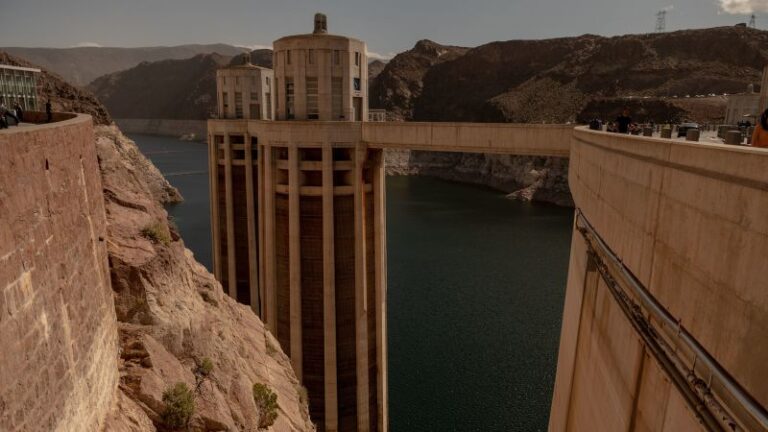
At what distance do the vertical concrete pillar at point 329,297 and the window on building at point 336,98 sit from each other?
1.86m

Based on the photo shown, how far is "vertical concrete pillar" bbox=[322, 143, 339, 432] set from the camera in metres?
25.8

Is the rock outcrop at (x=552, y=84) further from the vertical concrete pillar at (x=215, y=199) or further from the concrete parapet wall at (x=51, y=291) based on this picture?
the concrete parapet wall at (x=51, y=291)

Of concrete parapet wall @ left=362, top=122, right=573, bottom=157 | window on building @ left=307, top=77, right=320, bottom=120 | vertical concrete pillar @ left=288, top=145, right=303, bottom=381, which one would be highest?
window on building @ left=307, top=77, right=320, bottom=120

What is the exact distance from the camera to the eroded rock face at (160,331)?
11609 millimetres

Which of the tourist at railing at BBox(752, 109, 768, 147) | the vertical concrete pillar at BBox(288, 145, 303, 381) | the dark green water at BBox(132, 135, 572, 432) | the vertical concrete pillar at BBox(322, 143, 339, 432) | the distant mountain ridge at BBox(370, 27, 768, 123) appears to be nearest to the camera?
the tourist at railing at BBox(752, 109, 768, 147)

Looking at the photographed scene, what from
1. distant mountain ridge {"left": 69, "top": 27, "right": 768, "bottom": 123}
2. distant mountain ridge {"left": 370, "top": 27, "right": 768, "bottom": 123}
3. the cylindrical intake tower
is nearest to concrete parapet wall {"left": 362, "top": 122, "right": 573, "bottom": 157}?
the cylindrical intake tower

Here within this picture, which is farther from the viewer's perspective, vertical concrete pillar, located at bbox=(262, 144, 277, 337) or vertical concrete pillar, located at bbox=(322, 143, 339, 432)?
vertical concrete pillar, located at bbox=(262, 144, 277, 337)

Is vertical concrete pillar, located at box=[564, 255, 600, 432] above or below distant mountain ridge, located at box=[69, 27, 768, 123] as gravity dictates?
below

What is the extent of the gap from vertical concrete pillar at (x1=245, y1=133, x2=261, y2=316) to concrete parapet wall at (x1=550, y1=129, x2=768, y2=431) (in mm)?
24870

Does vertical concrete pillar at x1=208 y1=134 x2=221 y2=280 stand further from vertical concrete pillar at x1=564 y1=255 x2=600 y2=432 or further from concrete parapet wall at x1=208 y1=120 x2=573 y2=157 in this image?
vertical concrete pillar at x1=564 y1=255 x2=600 y2=432

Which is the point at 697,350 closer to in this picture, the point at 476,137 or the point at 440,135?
the point at 476,137

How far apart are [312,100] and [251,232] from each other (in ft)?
40.7

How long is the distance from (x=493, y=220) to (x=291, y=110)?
56111mm

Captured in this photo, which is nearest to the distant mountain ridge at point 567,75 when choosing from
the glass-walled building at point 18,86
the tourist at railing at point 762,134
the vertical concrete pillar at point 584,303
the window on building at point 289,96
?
the window on building at point 289,96
